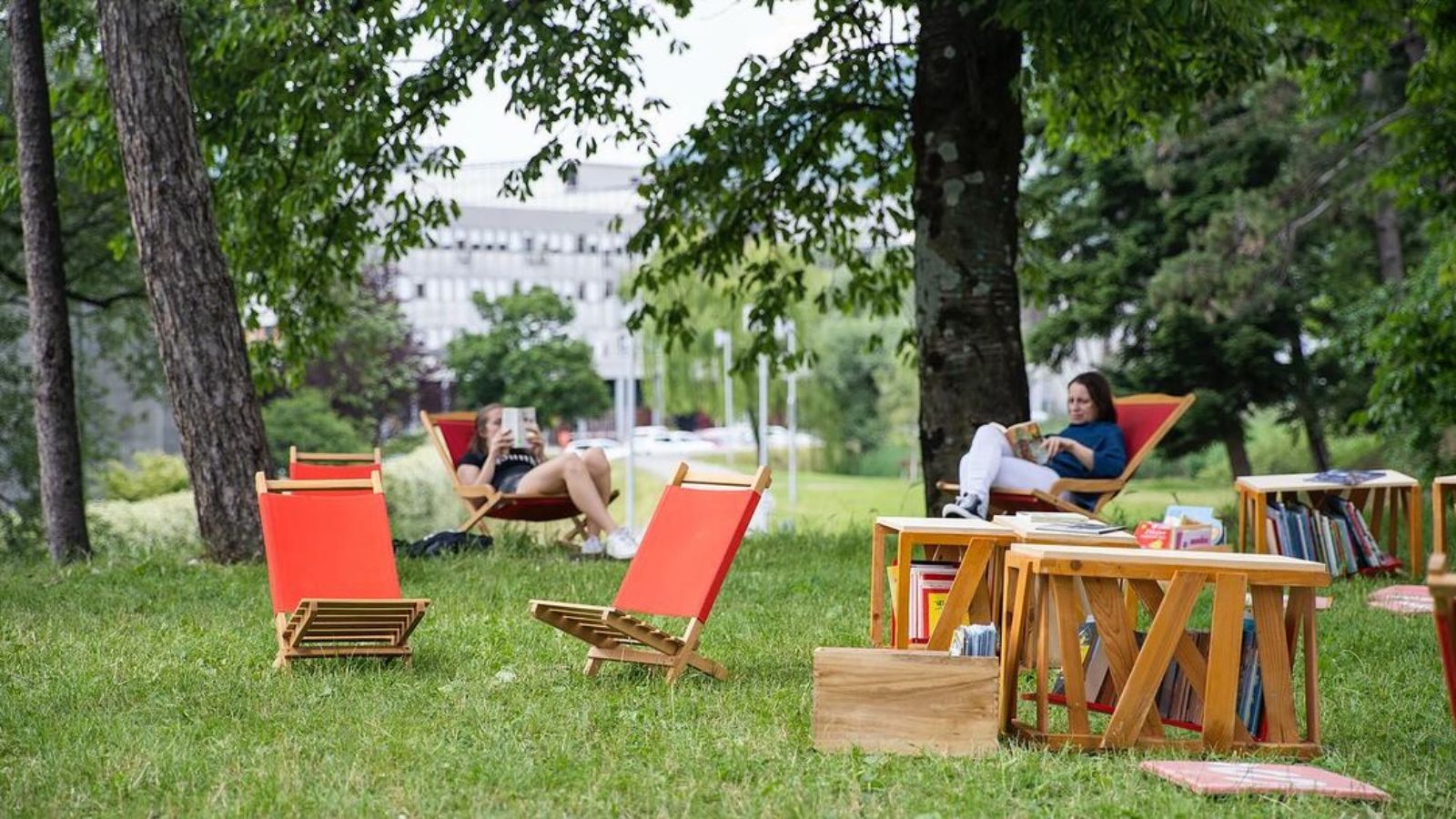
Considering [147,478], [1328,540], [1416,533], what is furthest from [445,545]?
[147,478]

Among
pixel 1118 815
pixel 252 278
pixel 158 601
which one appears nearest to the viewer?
pixel 1118 815

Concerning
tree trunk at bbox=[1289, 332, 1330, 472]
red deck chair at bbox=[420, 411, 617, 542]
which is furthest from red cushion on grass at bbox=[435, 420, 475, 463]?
tree trunk at bbox=[1289, 332, 1330, 472]

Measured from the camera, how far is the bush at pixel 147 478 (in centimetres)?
2445

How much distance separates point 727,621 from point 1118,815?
3448 mm

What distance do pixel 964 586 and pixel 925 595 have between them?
353 mm

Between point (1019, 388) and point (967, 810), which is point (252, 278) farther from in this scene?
point (967, 810)

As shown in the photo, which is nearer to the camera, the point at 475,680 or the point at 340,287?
the point at 475,680

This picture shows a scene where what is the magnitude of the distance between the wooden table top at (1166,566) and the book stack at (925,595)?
1157mm

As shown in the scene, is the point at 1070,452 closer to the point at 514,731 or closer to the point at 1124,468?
the point at 1124,468

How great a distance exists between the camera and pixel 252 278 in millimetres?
12711

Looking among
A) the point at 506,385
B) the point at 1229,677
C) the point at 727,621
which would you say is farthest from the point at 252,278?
the point at 506,385

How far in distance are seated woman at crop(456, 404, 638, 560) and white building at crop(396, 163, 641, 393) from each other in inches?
2617

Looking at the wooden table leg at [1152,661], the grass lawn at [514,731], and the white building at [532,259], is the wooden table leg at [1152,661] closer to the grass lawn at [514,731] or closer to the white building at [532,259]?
the grass lawn at [514,731]

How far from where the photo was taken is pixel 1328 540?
8.74 meters
